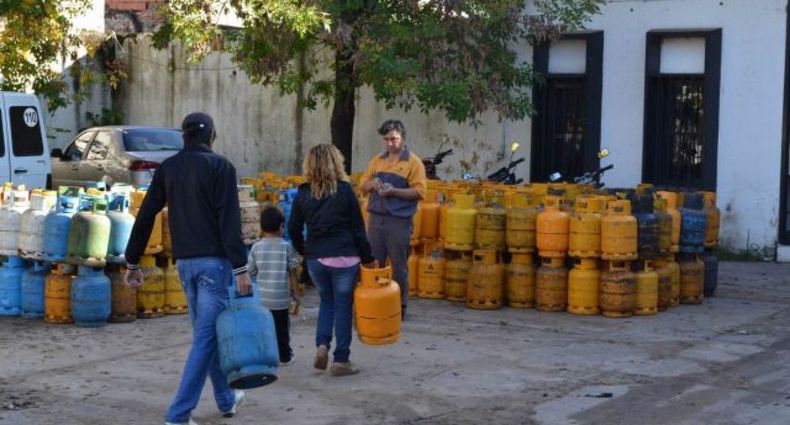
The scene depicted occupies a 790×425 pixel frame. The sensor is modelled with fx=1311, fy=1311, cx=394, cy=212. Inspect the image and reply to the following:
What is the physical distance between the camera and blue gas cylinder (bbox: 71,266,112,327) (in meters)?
11.7

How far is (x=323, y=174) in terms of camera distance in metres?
9.59

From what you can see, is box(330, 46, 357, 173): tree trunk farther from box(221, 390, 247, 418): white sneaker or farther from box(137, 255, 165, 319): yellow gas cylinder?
box(221, 390, 247, 418): white sneaker

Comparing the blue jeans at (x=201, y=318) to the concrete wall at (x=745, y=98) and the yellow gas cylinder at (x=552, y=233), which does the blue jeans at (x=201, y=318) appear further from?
the concrete wall at (x=745, y=98)

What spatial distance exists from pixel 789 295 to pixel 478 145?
23.8 ft

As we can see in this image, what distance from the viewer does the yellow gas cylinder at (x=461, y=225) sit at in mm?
13102

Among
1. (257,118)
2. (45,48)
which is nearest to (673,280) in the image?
(257,118)

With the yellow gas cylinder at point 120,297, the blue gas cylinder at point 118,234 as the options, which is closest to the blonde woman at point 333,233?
the blue gas cylinder at point 118,234

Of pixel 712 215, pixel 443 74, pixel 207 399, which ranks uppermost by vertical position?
pixel 443 74

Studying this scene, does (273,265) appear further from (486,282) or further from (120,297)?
(486,282)

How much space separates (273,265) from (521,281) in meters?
3.90

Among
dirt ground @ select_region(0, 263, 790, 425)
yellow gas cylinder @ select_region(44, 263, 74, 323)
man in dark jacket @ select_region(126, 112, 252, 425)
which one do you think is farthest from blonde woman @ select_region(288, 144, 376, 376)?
yellow gas cylinder @ select_region(44, 263, 74, 323)

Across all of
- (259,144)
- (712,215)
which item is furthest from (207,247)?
(259,144)

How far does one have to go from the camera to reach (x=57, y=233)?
11.8 metres

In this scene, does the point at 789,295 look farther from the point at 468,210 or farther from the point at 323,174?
the point at 323,174
